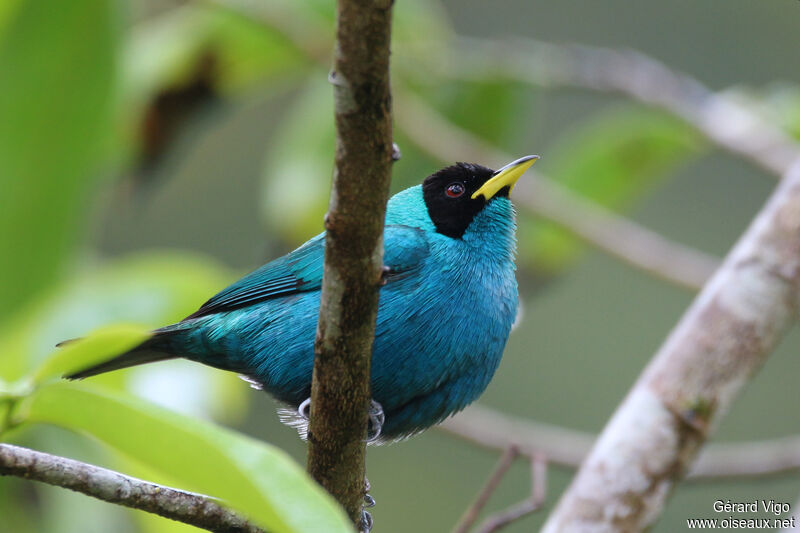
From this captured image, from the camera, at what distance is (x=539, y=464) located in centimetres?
308

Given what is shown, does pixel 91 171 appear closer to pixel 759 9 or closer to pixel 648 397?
pixel 648 397

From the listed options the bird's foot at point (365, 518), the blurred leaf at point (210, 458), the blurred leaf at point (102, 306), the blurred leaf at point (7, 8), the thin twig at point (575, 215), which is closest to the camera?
the blurred leaf at point (210, 458)

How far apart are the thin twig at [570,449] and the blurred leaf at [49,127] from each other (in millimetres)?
1779

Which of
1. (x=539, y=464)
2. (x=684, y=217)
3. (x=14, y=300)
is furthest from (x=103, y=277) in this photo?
(x=684, y=217)

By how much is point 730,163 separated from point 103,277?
25.0 feet

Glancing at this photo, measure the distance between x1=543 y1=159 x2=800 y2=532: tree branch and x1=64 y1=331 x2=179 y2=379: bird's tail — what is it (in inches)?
54.3

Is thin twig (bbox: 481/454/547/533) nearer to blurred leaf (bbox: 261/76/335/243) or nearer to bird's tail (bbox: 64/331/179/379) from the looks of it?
bird's tail (bbox: 64/331/179/379)

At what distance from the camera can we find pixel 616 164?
203 inches

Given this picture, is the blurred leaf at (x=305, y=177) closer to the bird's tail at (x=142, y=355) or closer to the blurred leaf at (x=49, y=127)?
the blurred leaf at (x=49, y=127)

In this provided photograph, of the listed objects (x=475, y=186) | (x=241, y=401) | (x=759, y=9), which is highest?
(x=759, y=9)

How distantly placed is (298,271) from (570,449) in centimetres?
183

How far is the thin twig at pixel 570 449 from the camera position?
12.2 ft

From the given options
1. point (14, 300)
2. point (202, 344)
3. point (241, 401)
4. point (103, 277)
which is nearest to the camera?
point (202, 344)

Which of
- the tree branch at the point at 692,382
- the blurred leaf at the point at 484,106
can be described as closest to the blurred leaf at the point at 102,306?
the blurred leaf at the point at 484,106
